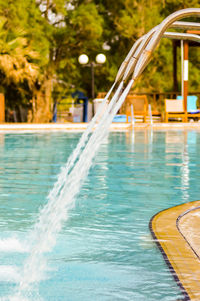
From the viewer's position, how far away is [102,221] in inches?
214

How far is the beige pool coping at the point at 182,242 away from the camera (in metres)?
3.42

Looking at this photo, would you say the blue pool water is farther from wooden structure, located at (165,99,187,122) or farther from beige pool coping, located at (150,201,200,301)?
wooden structure, located at (165,99,187,122)

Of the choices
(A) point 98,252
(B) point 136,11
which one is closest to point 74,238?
(A) point 98,252

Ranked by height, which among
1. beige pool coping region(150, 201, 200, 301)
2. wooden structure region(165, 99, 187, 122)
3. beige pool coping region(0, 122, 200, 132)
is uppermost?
wooden structure region(165, 99, 187, 122)

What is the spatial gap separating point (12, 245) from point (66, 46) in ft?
75.6

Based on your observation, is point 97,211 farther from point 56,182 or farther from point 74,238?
point 56,182

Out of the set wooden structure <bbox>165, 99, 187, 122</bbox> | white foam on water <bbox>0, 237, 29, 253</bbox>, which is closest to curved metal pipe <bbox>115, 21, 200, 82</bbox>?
white foam on water <bbox>0, 237, 29, 253</bbox>

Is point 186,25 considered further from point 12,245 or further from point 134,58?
point 12,245

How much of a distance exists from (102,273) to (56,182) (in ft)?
14.1

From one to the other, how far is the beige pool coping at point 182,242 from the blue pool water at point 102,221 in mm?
66

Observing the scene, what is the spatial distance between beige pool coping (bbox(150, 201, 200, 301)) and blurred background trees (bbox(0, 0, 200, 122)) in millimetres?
19313

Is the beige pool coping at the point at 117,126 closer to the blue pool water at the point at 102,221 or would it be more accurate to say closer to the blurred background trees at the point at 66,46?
the blurred background trees at the point at 66,46

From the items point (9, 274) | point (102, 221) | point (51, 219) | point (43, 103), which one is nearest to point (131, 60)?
point (9, 274)

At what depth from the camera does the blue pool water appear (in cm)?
358
